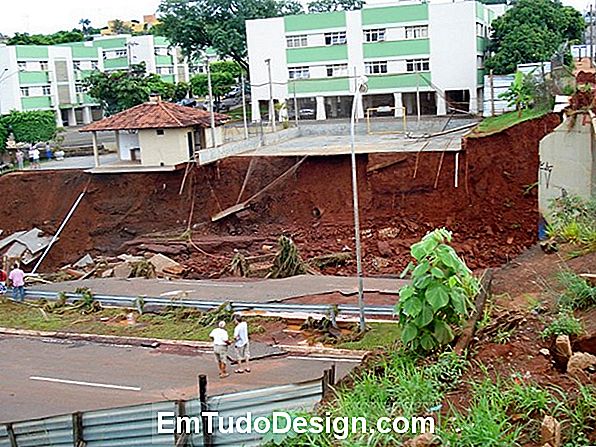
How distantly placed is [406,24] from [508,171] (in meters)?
19.7

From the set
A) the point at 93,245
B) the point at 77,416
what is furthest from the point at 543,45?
the point at 77,416

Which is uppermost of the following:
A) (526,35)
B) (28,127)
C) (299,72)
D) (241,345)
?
(526,35)

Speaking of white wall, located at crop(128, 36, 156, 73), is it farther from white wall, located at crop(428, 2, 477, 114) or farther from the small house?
the small house

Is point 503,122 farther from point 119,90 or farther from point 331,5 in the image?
point 331,5

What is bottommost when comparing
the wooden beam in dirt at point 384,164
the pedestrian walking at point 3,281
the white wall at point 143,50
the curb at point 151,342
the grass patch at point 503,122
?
the curb at point 151,342

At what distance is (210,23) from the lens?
190 ft

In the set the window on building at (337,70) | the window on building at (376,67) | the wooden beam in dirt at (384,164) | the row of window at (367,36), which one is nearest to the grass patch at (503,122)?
the wooden beam in dirt at (384,164)

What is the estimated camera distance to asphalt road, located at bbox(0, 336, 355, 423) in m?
14.6

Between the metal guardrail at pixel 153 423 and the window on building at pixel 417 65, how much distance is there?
1692 inches

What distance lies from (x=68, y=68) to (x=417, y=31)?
33.6 meters

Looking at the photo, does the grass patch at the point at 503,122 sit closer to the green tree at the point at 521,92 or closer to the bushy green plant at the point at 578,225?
the green tree at the point at 521,92

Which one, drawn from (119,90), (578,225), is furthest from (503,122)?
(119,90)

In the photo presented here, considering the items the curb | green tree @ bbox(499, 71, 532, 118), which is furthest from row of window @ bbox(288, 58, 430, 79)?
the curb

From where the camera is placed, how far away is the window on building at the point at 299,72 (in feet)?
170
